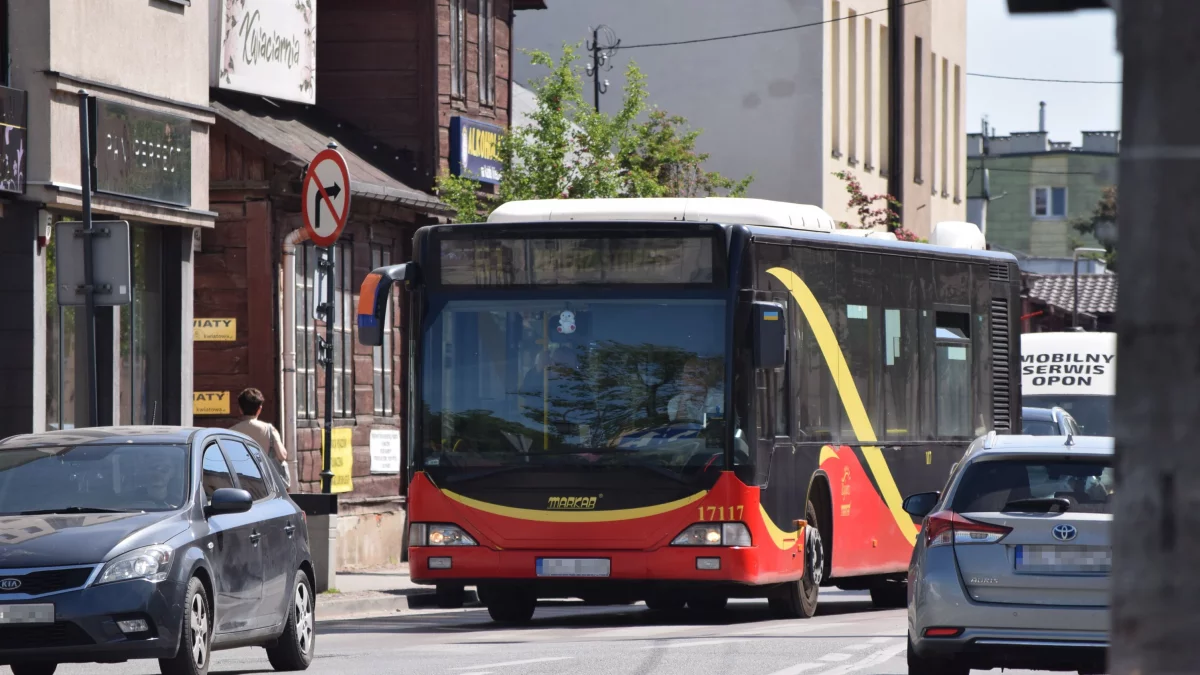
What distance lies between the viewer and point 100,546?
11.0m

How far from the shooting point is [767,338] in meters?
15.5

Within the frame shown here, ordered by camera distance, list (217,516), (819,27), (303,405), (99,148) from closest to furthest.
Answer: (217,516)
(99,148)
(303,405)
(819,27)

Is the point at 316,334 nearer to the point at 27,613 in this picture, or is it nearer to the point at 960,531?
the point at 27,613

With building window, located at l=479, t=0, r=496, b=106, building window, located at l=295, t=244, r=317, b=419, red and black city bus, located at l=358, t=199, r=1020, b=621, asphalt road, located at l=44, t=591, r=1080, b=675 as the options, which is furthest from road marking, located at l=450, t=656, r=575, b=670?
building window, located at l=479, t=0, r=496, b=106

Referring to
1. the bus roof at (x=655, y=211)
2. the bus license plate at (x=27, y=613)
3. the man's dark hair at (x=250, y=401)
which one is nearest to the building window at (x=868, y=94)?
the man's dark hair at (x=250, y=401)

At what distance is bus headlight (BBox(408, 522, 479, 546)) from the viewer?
1590cm

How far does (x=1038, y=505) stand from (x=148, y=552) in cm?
444

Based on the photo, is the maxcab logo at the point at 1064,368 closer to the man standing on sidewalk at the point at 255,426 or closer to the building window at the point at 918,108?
the man standing on sidewalk at the point at 255,426

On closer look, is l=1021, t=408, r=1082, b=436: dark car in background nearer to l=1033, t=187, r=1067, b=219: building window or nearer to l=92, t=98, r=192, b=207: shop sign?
l=92, t=98, r=192, b=207: shop sign

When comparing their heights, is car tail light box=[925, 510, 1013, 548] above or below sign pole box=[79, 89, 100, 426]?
below

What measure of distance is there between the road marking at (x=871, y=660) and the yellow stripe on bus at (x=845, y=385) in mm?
2854

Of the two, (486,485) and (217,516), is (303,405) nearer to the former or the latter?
(486,485)

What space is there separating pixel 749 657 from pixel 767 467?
9.39 ft

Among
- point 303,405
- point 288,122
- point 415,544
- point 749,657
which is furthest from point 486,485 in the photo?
point 288,122
